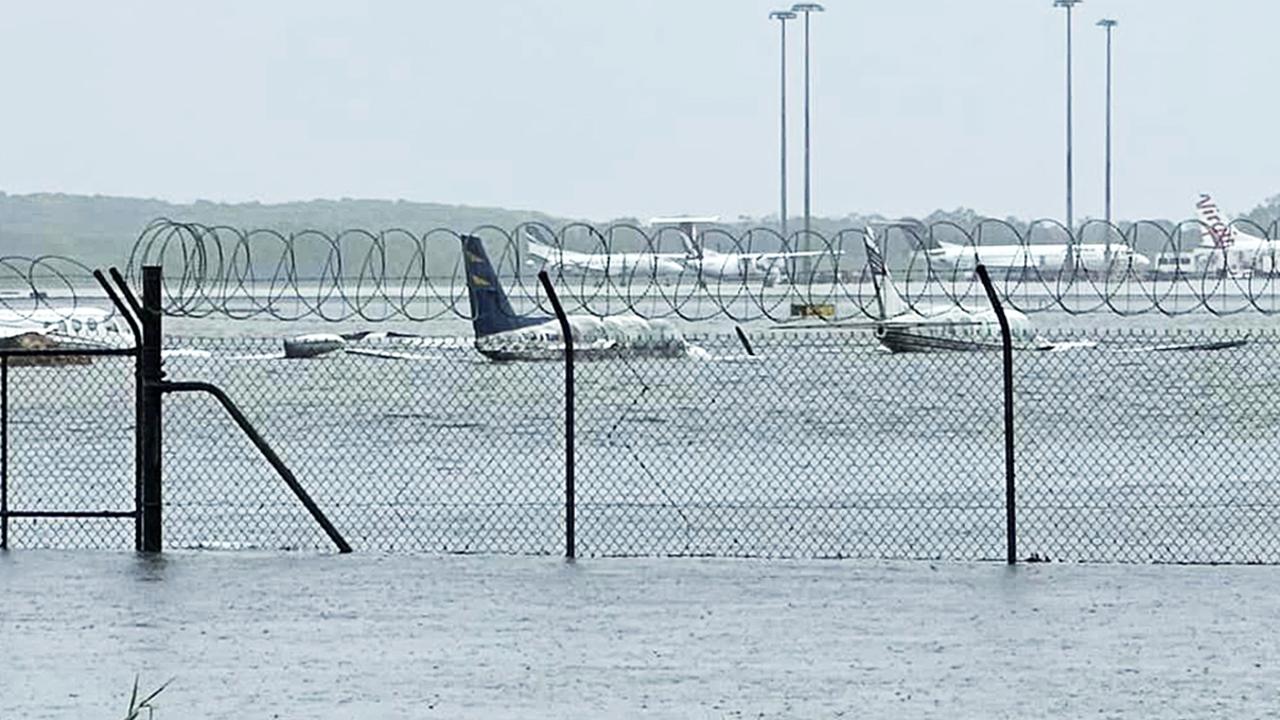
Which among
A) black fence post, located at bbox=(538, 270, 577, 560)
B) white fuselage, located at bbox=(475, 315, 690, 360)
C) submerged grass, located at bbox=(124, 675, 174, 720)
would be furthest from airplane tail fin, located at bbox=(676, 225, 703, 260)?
white fuselage, located at bbox=(475, 315, 690, 360)

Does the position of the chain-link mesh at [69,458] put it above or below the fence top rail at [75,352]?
below

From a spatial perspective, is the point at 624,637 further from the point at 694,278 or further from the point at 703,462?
the point at 694,278

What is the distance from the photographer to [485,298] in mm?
67625

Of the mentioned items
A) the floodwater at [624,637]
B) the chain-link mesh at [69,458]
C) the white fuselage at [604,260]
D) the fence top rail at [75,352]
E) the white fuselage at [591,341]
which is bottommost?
the chain-link mesh at [69,458]

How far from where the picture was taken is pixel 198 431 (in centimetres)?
4112

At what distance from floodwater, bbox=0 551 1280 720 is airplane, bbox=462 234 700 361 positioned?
47.4 metres

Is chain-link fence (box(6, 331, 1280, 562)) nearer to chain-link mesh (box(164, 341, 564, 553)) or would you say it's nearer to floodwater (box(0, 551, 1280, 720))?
chain-link mesh (box(164, 341, 564, 553))

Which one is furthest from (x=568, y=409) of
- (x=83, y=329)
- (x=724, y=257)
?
(x=83, y=329)

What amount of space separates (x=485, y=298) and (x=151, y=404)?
49.7 m

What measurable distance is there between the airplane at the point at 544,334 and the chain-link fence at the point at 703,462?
2830mm

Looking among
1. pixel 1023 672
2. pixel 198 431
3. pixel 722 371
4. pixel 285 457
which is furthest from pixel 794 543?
pixel 722 371

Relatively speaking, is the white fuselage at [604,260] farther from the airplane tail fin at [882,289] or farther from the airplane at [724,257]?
the airplane tail fin at [882,289]

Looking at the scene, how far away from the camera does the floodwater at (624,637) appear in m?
12.0

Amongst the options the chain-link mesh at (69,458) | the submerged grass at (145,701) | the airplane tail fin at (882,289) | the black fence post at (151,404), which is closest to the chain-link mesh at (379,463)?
the chain-link mesh at (69,458)
